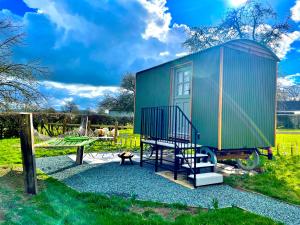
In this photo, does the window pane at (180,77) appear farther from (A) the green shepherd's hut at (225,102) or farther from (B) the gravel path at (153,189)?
(B) the gravel path at (153,189)

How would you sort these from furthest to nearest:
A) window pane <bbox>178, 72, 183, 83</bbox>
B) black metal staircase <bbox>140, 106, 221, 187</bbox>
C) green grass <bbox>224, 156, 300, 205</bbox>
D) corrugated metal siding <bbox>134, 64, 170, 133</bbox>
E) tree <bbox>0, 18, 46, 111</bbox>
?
corrugated metal siding <bbox>134, 64, 170, 133</bbox> < window pane <bbox>178, 72, 183, 83</bbox> < black metal staircase <bbox>140, 106, 221, 187</bbox> < tree <bbox>0, 18, 46, 111</bbox> < green grass <bbox>224, 156, 300, 205</bbox>

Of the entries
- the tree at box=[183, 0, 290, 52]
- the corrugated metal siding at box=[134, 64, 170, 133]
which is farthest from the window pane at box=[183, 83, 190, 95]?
the tree at box=[183, 0, 290, 52]

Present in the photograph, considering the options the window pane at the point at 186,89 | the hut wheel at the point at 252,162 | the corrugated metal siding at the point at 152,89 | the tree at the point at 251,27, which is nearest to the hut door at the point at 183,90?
the window pane at the point at 186,89

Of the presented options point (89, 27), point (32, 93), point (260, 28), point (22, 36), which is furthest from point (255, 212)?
point (260, 28)

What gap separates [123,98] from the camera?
27906 millimetres

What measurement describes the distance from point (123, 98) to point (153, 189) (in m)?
23.3

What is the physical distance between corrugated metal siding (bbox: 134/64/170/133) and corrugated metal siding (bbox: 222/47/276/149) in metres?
2.19

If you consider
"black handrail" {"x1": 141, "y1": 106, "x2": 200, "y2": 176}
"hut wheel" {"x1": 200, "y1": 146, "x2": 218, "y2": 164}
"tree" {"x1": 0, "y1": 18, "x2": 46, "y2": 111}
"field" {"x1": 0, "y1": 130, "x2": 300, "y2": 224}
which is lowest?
"field" {"x1": 0, "y1": 130, "x2": 300, "y2": 224}

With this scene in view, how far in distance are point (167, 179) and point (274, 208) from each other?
2.32m

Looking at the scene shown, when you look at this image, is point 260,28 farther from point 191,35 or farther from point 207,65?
point 207,65

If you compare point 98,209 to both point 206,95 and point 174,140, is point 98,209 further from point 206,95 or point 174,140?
point 206,95

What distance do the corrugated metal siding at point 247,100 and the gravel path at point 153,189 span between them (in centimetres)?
162

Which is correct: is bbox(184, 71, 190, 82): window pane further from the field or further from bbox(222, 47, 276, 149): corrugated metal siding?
the field

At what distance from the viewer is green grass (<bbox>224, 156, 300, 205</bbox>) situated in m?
4.74
